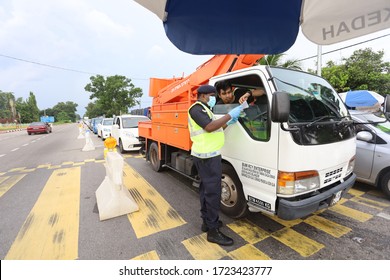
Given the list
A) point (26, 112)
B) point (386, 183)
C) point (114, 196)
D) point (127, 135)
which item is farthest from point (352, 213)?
point (26, 112)

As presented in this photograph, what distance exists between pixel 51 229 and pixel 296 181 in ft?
11.5

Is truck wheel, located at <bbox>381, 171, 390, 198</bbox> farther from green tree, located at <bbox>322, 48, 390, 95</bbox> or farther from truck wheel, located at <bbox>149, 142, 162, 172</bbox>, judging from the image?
green tree, located at <bbox>322, 48, 390, 95</bbox>

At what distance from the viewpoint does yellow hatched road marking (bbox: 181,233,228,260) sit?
8.07 feet

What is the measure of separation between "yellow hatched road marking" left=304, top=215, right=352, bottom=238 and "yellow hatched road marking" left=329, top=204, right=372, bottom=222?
0.45m

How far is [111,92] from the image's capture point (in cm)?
3525

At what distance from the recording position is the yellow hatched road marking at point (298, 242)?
254cm

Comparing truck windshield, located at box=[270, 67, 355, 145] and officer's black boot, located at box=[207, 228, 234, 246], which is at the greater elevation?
truck windshield, located at box=[270, 67, 355, 145]

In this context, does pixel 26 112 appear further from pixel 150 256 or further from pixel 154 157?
pixel 150 256

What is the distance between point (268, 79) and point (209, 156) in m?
1.18

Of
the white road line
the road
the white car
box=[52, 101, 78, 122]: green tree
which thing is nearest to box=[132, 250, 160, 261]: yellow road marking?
the road

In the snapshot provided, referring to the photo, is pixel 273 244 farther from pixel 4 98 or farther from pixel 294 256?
pixel 4 98

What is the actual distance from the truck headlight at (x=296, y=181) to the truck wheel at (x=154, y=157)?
12.5 feet

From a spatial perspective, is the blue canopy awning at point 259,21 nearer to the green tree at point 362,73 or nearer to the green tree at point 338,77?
the green tree at point 338,77
